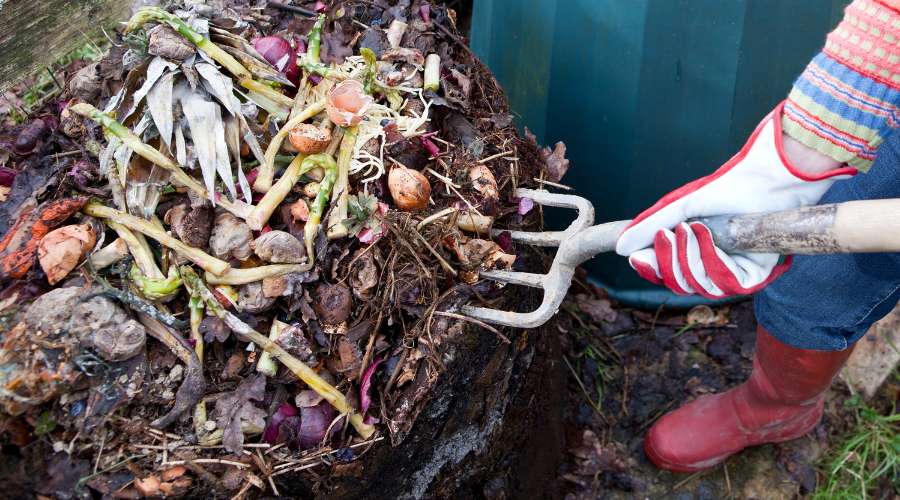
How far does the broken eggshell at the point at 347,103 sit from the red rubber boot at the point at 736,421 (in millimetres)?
1129

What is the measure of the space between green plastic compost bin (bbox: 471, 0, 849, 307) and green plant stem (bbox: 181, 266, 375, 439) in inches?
41.1

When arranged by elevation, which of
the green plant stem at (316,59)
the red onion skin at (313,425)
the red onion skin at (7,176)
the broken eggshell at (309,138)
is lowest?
the red onion skin at (313,425)

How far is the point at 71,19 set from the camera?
2.12 metres

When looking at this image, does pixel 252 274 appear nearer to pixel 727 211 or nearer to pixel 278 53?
pixel 278 53

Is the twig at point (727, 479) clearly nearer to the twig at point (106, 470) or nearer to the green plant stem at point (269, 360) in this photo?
the green plant stem at point (269, 360)

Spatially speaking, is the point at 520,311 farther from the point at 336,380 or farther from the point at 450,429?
the point at 336,380

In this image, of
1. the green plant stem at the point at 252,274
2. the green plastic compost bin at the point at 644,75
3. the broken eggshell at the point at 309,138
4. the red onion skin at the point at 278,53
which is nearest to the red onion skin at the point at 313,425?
the green plant stem at the point at 252,274

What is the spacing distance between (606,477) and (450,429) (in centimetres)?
80

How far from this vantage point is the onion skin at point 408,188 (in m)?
1.29

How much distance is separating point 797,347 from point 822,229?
0.71 metres

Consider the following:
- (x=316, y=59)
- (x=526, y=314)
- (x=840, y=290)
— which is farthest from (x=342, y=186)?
(x=840, y=290)

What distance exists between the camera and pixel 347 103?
1322 millimetres

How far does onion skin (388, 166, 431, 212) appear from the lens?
51.0 inches

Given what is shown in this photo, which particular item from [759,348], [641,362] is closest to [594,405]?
[641,362]
